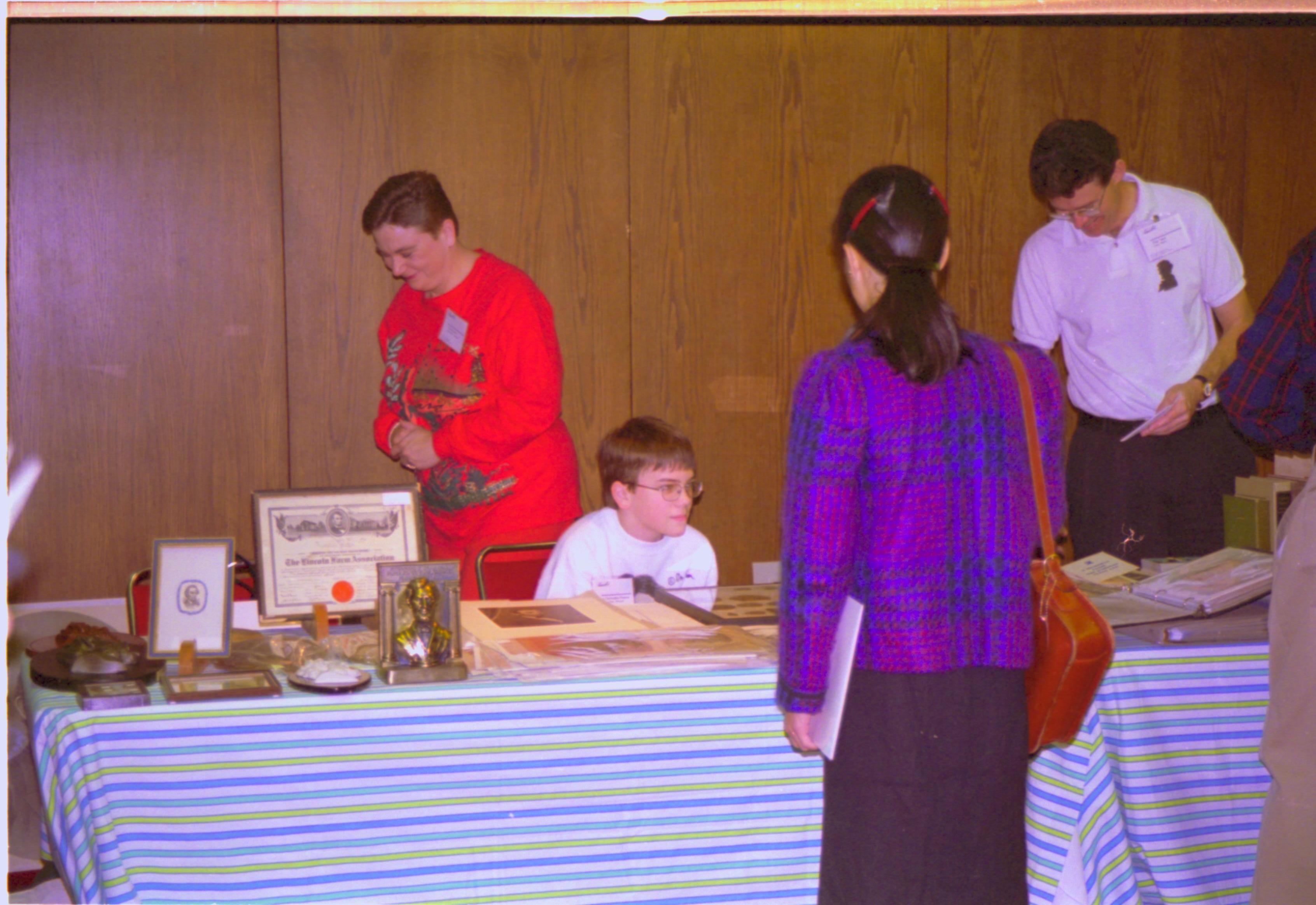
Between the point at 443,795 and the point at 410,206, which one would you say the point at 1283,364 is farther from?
the point at 410,206

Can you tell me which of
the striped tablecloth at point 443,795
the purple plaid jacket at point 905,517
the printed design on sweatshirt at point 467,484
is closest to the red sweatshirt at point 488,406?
the printed design on sweatshirt at point 467,484

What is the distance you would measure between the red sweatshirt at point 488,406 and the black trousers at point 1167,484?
57.3 inches

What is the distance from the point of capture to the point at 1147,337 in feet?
10.3

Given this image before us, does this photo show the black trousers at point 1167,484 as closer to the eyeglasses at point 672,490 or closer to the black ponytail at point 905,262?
the eyeglasses at point 672,490

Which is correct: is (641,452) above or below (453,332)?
below

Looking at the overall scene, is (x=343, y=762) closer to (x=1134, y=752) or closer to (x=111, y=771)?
(x=111, y=771)

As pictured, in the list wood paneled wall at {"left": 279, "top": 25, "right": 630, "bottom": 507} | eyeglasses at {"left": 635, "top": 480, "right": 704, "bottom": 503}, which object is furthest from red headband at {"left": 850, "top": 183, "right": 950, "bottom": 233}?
wood paneled wall at {"left": 279, "top": 25, "right": 630, "bottom": 507}

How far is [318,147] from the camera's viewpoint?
4.02 meters

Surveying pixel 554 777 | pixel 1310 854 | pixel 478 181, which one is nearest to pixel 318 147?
pixel 478 181

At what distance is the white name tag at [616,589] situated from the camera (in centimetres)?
240

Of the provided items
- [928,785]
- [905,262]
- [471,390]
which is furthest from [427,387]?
[928,785]

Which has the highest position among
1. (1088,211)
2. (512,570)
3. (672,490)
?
(1088,211)

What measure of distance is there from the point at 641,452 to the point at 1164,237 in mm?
1570

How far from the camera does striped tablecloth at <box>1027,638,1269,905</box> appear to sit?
184 centimetres
